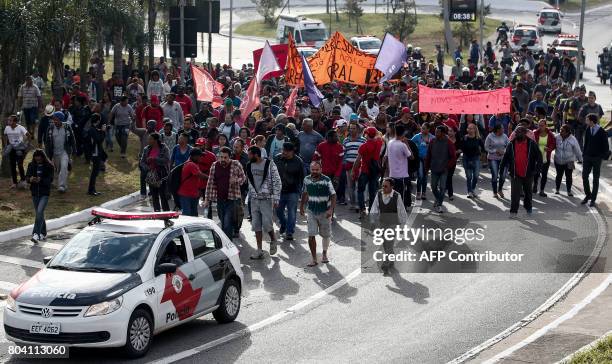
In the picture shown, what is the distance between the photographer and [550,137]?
24875 millimetres

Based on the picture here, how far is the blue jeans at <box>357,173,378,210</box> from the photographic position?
22031mm

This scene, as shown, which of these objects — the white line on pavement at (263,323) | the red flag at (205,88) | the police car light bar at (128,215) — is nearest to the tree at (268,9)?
the red flag at (205,88)

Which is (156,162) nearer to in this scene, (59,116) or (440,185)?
(59,116)

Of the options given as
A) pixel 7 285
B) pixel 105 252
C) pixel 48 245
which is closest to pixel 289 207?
pixel 48 245

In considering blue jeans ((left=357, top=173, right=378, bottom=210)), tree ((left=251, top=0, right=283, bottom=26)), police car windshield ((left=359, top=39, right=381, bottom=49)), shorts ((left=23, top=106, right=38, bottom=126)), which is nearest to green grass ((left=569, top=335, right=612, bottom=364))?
blue jeans ((left=357, top=173, right=378, bottom=210))

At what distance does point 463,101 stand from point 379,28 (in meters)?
55.4

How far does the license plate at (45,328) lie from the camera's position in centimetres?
1233

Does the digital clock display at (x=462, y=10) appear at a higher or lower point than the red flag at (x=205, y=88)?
higher

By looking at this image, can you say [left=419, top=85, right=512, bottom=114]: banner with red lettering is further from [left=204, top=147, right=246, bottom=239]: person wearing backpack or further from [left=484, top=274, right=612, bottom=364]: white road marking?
[left=484, top=274, right=612, bottom=364]: white road marking

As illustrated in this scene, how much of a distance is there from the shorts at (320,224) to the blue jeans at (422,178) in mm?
6001

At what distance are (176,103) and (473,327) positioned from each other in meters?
14.6

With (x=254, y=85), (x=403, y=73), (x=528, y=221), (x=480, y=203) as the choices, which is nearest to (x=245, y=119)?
(x=254, y=85)

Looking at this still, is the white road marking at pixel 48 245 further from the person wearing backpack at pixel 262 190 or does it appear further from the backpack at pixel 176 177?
the person wearing backpack at pixel 262 190

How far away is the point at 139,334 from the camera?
508 inches
